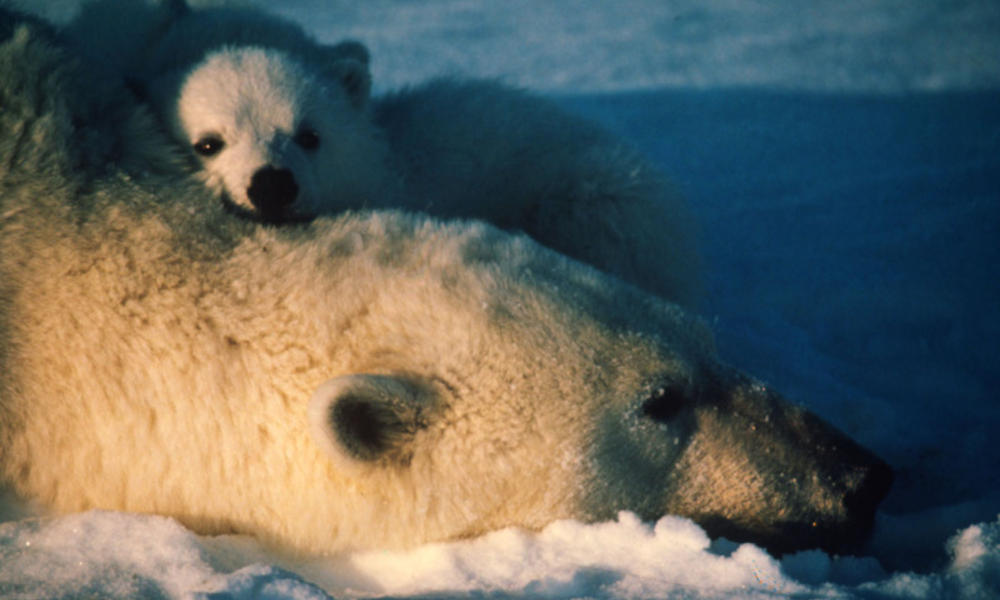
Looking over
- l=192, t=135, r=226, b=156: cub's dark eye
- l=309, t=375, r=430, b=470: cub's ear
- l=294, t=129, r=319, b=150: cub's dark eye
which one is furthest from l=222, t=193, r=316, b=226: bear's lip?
l=309, t=375, r=430, b=470: cub's ear

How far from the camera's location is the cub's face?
8.51 ft

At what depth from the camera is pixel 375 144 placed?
11.1 ft

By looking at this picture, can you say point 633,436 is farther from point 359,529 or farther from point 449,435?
point 359,529

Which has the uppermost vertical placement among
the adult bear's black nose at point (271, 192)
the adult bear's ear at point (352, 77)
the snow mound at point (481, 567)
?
the adult bear's ear at point (352, 77)

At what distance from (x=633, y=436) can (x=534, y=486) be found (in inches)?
10.2

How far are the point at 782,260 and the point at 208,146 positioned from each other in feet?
8.67

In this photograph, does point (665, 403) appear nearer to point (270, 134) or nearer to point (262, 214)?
point (262, 214)

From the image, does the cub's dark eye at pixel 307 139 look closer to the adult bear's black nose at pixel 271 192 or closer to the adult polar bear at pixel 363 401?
the adult bear's black nose at pixel 271 192

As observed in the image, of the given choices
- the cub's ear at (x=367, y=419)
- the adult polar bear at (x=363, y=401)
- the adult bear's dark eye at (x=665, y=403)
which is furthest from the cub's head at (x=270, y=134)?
the adult bear's dark eye at (x=665, y=403)

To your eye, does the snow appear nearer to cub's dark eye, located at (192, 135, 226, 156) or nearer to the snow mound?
the snow mound

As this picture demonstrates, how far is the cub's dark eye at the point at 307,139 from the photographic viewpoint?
3000 mm

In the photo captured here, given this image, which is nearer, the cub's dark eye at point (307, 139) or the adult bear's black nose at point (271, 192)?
the adult bear's black nose at point (271, 192)

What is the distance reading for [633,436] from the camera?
1.90 meters

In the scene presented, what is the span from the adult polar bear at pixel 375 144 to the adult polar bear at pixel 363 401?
564mm
